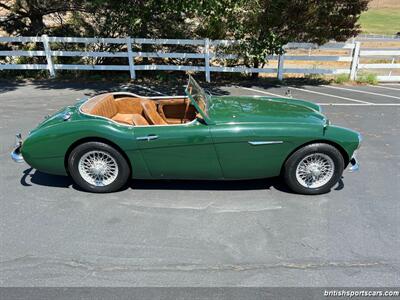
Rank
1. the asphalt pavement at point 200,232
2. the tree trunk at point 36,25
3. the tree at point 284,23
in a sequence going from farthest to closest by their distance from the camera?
the tree trunk at point 36,25 < the tree at point 284,23 < the asphalt pavement at point 200,232

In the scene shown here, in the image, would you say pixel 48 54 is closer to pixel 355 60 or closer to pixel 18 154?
pixel 18 154

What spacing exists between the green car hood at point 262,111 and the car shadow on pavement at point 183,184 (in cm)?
89

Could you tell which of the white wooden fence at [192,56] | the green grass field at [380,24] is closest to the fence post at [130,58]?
the white wooden fence at [192,56]

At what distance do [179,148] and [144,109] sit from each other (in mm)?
996

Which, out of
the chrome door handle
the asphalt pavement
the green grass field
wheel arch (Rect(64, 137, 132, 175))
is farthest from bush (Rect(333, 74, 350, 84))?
the green grass field

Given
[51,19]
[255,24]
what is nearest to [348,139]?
[255,24]

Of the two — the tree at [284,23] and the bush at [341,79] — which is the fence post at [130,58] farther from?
the bush at [341,79]

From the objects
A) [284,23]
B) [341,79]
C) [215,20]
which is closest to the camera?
[215,20]

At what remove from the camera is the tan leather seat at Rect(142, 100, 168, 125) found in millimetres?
4348

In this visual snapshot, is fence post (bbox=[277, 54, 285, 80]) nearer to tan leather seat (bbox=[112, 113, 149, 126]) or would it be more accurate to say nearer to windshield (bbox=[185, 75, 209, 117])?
windshield (bbox=[185, 75, 209, 117])

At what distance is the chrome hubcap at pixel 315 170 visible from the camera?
3.91 m

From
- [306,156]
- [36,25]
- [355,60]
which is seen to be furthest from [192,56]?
[306,156]

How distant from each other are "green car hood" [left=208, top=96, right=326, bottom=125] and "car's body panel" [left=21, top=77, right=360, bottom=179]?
0.04 feet

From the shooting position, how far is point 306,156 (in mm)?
3859
